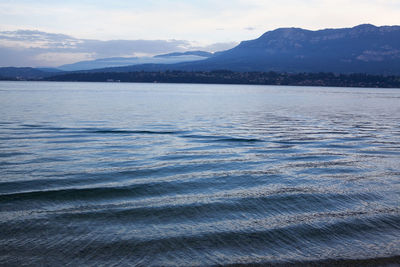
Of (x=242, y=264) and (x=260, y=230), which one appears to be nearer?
(x=242, y=264)

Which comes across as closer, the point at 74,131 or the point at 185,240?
the point at 185,240

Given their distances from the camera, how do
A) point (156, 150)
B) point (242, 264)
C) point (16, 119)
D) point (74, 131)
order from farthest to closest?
point (16, 119)
point (74, 131)
point (156, 150)
point (242, 264)

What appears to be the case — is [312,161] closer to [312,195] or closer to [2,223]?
[312,195]

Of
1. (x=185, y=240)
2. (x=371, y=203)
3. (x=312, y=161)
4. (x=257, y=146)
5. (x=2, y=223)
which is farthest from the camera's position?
(x=257, y=146)

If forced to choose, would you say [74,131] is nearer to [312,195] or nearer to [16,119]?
[16,119]

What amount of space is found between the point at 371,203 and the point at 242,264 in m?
5.88

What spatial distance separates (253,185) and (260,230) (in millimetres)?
4102

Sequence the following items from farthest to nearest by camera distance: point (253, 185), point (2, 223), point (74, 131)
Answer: point (74, 131) < point (253, 185) < point (2, 223)

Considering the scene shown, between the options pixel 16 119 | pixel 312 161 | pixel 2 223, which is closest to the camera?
pixel 2 223

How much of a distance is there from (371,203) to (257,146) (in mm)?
10074

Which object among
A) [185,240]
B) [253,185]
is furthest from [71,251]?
[253,185]

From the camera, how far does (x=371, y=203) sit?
37.3 feet

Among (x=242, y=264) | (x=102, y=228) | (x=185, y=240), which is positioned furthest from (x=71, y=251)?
(x=242, y=264)

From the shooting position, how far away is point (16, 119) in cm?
3175
